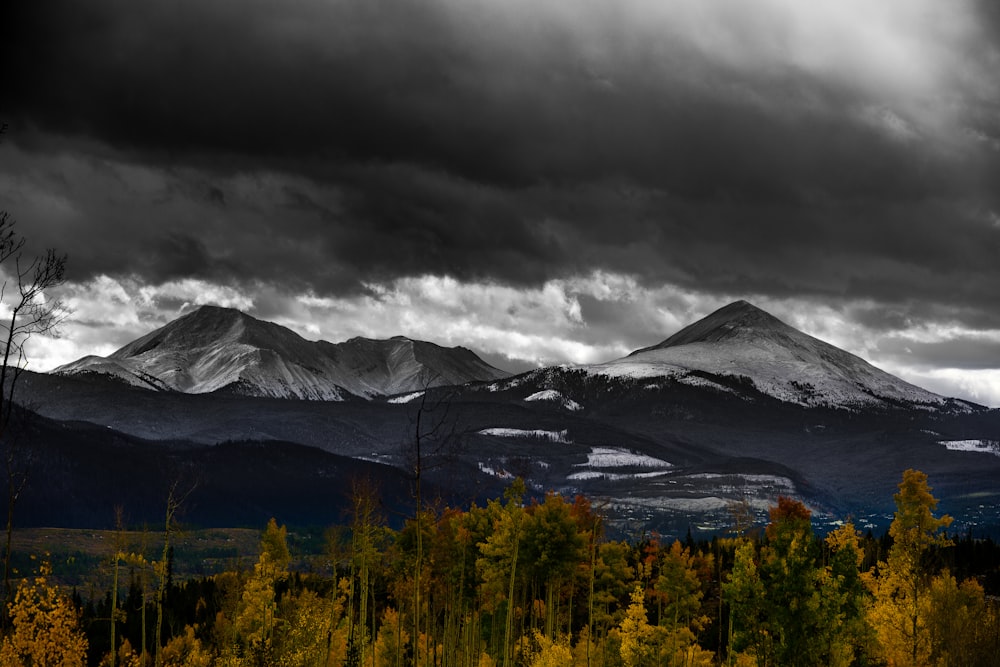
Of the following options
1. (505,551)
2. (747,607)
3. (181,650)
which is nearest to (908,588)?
(747,607)

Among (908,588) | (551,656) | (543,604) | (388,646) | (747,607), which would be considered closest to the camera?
(747,607)

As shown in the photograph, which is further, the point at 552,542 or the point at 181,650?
the point at 181,650

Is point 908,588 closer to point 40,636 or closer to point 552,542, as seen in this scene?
point 552,542

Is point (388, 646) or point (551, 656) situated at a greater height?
point (551, 656)

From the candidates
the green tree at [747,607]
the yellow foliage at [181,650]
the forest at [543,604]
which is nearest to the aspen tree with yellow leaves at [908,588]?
the forest at [543,604]

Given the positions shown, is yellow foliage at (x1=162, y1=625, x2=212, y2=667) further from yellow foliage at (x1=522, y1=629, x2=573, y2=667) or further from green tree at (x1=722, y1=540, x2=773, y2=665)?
green tree at (x1=722, y1=540, x2=773, y2=665)

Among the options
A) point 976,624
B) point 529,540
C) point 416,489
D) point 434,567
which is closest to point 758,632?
point 976,624

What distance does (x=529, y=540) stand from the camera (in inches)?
2763

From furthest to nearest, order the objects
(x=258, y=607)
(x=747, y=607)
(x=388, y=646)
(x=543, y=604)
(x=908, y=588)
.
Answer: (x=543, y=604) < (x=388, y=646) < (x=258, y=607) < (x=908, y=588) < (x=747, y=607)

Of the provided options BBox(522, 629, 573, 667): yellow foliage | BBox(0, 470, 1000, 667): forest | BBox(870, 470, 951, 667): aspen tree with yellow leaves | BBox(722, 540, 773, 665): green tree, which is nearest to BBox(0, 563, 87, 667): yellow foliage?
BBox(0, 470, 1000, 667): forest

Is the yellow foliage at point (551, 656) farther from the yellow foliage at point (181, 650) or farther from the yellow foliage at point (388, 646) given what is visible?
the yellow foliage at point (181, 650)

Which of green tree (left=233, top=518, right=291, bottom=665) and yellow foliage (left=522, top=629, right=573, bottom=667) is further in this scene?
green tree (left=233, top=518, right=291, bottom=665)

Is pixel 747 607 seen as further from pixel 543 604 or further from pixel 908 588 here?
pixel 543 604

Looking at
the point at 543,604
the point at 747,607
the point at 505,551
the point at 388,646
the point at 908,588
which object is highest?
the point at 505,551
